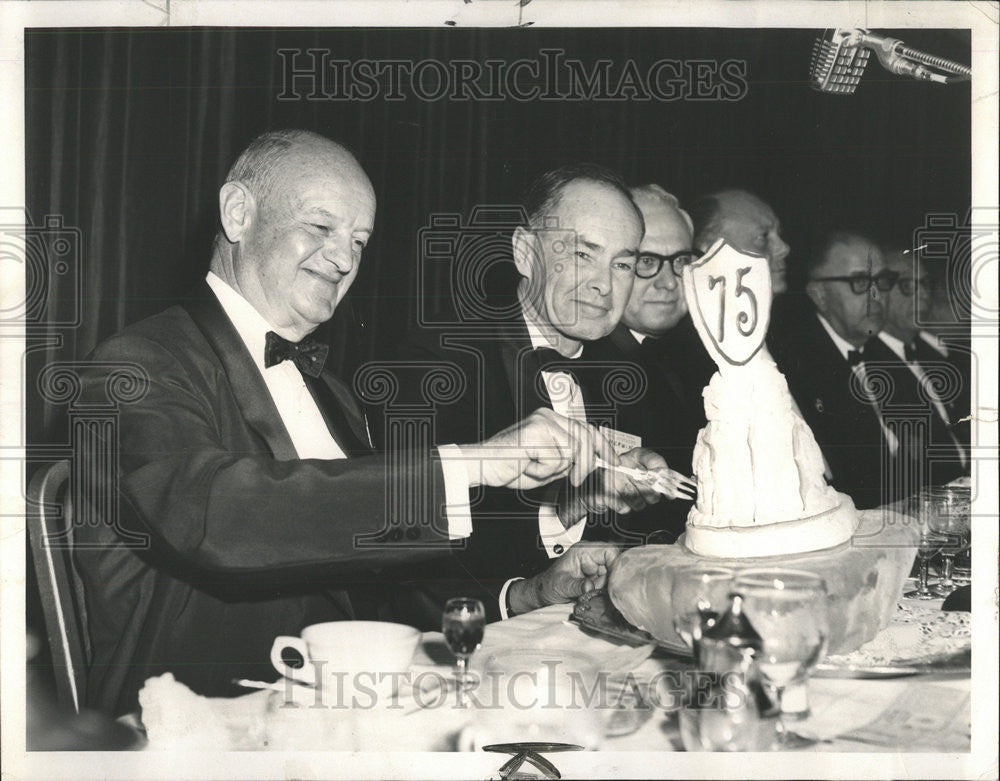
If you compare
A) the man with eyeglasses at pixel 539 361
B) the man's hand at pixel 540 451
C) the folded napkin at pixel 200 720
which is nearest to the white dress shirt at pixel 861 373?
the man with eyeglasses at pixel 539 361

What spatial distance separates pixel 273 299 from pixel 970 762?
2.28 metres

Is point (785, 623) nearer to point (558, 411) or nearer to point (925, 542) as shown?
point (925, 542)

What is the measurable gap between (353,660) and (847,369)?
5.11 feet

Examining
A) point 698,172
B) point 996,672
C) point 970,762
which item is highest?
point 698,172

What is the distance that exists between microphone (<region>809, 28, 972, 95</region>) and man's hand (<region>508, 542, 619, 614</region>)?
1411mm

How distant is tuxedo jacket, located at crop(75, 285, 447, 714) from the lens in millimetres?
3166

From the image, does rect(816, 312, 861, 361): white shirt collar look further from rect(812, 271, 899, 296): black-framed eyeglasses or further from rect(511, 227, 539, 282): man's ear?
rect(511, 227, 539, 282): man's ear

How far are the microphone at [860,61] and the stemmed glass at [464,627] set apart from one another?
1.70 m

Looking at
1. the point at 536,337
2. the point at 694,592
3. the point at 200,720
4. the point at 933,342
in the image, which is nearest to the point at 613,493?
the point at 694,592

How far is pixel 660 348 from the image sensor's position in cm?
327

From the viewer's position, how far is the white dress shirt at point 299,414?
3.22 meters

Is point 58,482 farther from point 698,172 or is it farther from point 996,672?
point 996,672

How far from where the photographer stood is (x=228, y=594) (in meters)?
3.20

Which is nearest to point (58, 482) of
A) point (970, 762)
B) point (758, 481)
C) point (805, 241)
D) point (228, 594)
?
point (228, 594)
